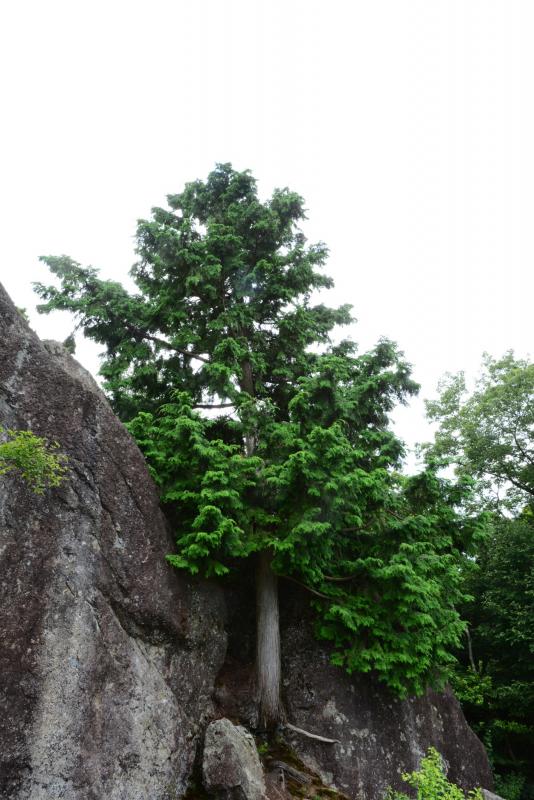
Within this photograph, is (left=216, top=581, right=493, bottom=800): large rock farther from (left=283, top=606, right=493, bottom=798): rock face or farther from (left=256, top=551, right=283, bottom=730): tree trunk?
(left=256, top=551, right=283, bottom=730): tree trunk

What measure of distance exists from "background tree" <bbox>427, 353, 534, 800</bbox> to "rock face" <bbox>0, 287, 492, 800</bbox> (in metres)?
3.89

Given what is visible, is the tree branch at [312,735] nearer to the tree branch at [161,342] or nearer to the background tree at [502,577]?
the background tree at [502,577]

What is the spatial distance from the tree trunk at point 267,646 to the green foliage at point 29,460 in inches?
166

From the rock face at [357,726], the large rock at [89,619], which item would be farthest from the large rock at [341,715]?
the large rock at [89,619]

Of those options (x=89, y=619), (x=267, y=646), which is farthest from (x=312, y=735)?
(x=89, y=619)

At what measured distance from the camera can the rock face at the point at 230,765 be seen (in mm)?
6883

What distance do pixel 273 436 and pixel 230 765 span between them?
495 centimetres

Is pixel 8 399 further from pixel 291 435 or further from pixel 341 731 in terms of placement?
pixel 341 731

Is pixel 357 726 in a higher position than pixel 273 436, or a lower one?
lower

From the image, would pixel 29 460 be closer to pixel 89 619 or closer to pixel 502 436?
pixel 89 619

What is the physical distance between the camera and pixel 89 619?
23.2 feet

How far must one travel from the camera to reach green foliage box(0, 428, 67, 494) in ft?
20.3

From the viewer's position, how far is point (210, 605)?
9.04 m

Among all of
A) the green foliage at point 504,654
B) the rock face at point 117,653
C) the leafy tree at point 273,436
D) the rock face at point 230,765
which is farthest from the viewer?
the green foliage at point 504,654
